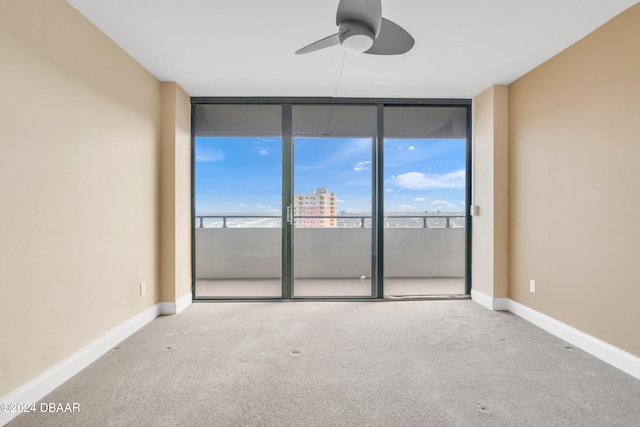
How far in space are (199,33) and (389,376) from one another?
2.91 m

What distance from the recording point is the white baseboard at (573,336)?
2072 millimetres

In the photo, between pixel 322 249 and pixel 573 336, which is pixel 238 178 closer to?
pixel 322 249

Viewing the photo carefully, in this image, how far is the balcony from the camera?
12.4 ft

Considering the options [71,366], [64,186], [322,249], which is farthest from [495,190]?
[71,366]

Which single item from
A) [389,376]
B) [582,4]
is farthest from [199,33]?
[389,376]

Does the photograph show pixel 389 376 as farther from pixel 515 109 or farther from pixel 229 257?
pixel 515 109

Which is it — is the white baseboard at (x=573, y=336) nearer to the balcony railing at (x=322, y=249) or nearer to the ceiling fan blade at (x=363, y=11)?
the balcony railing at (x=322, y=249)

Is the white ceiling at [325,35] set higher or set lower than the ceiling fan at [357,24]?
higher

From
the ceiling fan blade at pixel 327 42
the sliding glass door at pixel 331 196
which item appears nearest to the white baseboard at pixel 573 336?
the sliding glass door at pixel 331 196

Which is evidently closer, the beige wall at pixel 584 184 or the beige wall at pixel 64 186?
the beige wall at pixel 64 186

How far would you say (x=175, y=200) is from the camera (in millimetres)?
3281

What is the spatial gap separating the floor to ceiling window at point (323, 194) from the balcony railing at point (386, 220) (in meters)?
0.01

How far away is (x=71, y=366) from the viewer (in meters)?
2.02

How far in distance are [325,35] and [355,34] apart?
2.65 ft
